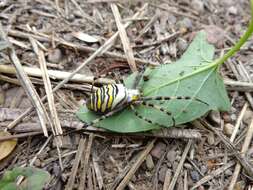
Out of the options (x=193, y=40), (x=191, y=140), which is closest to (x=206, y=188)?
(x=191, y=140)

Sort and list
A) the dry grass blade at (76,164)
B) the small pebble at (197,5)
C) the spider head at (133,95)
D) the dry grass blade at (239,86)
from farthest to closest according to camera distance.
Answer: the small pebble at (197,5), the dry grass blade at (239,86), the spider head at (133,95), the dry grass blade at (76,164)

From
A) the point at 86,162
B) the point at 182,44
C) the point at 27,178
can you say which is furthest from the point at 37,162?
the point at 182,44

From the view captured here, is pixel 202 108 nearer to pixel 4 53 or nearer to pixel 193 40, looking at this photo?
pixel 193 40

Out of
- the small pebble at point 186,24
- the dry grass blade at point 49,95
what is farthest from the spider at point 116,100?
the small pebble at point 186,24

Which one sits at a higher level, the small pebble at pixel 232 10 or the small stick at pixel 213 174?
the small pebble at pixel 232 10

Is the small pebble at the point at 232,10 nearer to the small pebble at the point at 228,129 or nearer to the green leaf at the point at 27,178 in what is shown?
the small pebble at the point at 228,129
